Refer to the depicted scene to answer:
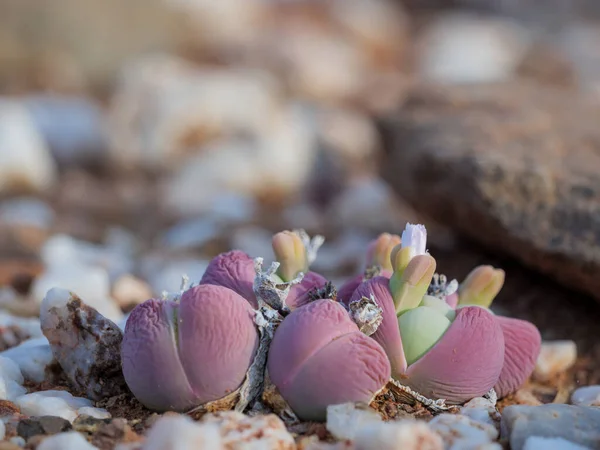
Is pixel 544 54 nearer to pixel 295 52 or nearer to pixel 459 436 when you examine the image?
pixel 295 52

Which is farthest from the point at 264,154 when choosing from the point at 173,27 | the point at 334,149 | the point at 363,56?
the point at 363,56

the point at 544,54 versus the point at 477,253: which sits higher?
the point at 544,54

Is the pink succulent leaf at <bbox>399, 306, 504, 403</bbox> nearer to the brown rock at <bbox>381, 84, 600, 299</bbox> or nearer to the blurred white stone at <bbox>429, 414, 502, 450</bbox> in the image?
the blurred white stone at <bbox>429, 414, 502, 450</bbox>

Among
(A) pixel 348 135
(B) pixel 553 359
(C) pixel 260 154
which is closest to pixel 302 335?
(B) pixel 553 359

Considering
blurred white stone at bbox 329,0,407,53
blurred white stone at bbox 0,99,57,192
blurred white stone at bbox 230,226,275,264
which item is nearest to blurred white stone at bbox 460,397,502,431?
blurred white stone at bbox 230,226,275,264

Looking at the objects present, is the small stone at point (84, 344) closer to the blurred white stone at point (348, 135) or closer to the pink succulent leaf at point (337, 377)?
the pink succulent leaf at point (337, 377)

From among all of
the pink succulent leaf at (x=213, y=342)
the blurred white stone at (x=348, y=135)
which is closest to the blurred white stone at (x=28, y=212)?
the blurred white stone at (x=348, y=135)
